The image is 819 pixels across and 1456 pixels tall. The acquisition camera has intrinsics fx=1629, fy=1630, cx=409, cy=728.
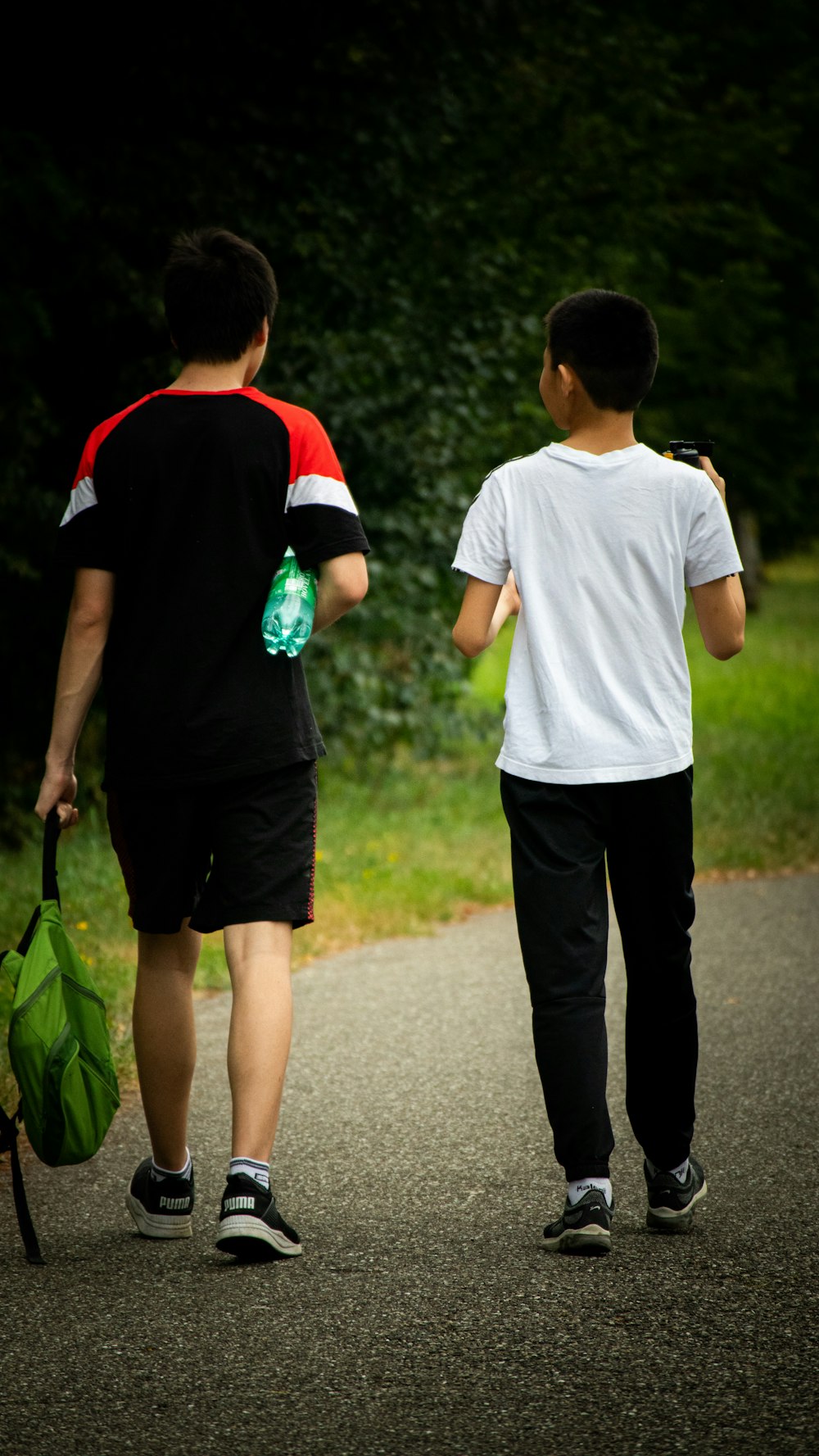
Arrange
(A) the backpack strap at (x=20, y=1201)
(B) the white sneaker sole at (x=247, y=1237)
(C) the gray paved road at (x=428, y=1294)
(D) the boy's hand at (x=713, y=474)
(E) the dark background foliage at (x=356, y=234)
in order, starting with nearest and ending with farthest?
1. (C) the gray paved road at (x=428, y=1294)
2. (B) the white sneaker sole at (x=247, y=1237)
3. (A) the backpack strap at (x=20, y=1201)
4. (D) the boy's hand at (x=713, y=474)
5. (E) the dark background foliage at (x=356, y=234)

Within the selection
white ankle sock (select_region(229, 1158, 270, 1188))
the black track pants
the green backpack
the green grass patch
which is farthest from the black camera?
the green grass patch

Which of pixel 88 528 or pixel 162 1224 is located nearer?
pixel 88 528

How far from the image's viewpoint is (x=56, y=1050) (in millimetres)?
3211

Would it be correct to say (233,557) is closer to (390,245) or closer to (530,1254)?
(530,1254)

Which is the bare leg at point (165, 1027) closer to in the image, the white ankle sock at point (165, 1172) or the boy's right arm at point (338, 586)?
the white ankle sock at point (165, 1172)

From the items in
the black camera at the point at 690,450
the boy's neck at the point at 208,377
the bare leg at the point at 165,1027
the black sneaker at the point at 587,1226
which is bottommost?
the black sneaker at the point at 587,1226

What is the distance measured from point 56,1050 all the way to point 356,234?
21.4 ft

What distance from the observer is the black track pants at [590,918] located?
3234mm

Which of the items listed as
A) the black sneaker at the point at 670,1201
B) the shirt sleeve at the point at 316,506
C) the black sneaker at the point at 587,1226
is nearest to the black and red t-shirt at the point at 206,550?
the shirt sleeve at the point at 316,506

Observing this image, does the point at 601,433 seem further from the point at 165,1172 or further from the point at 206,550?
the point at 165,1172

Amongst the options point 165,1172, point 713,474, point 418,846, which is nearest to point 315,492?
point 713,474

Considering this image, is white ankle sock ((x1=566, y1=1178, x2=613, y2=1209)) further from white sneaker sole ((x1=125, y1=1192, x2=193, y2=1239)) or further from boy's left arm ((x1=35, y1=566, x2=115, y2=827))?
boy's left arm ((x1=35, y1=566, x2=115, y2=827))

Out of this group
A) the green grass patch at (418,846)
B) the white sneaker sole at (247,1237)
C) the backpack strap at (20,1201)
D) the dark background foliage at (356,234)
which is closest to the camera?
the white sneaker sole at (247,1237)

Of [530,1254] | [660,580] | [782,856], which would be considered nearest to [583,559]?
[660,580]
